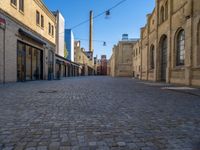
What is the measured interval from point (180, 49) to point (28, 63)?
46.5ft

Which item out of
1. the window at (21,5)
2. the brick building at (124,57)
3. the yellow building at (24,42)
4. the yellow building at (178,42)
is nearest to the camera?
the yellow building at (178,42)

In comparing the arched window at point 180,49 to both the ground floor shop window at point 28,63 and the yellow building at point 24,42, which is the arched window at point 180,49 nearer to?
the yellow building at point 24,42

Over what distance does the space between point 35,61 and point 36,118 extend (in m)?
19.5

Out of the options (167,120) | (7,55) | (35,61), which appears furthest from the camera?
(35,61)

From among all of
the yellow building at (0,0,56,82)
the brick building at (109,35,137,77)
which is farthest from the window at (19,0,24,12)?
the brick building at (109,35,137,77)

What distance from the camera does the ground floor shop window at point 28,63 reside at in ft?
62.1

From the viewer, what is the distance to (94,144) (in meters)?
3.21

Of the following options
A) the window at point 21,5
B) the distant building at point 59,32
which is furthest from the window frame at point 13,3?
the distant building at point 59,32

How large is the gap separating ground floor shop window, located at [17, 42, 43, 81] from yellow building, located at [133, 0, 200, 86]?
13309 millimetres

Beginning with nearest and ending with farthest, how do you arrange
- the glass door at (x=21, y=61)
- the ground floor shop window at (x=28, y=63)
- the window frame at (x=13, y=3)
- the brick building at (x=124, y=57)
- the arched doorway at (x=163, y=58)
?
the window frame at (x=13, y=3), the glass door at (x=21, y=61), the ground floor shop window at (x=28, y=63), the arched doorway at (x=163, y=58), the brick building at (x=124, y=57)

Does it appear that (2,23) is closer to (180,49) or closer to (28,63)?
(28,63)

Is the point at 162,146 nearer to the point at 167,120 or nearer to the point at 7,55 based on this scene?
the point at 167,120

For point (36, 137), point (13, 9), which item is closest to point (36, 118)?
point (36, 137)

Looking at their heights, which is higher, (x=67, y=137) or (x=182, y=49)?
(x=182, y=49)
